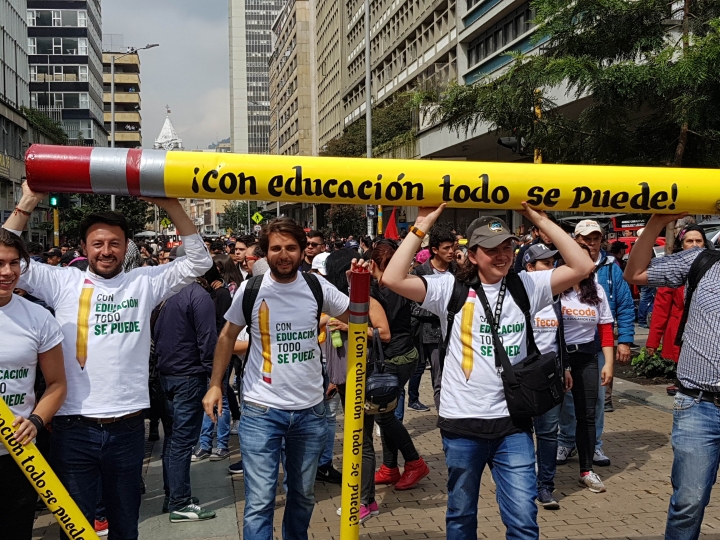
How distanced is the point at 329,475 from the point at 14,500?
3.39 m

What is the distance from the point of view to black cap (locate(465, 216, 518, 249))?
384 cm

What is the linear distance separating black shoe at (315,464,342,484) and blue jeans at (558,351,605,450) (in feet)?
6.66

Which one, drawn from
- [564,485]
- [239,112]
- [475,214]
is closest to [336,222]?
[475,214]

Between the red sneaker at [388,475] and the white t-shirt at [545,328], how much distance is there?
65.2 inches

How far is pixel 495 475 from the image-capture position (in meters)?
3.91

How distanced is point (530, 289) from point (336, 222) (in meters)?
43.5

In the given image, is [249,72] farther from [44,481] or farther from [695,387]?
[44,481]

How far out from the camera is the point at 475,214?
3212 cm

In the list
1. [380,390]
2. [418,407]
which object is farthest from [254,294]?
[418,407]

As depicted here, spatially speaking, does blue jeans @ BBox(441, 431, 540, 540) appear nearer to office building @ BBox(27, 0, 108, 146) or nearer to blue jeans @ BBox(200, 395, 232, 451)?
blue jeans @ BBox(200, 395, 232, 451)

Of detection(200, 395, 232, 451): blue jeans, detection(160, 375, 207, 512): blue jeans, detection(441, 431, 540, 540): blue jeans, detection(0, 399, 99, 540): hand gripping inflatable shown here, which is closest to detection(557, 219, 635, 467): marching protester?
detection(441, 431, 540, 540): blue jeans

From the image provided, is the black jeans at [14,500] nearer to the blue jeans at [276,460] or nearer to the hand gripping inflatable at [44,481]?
the hand gripping inflatable at [44,481]

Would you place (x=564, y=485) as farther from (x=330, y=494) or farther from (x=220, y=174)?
(x=220, y=174)

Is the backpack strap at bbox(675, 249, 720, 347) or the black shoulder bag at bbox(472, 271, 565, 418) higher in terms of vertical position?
the backpack strap at bbox(675, 249, 720, 347)
